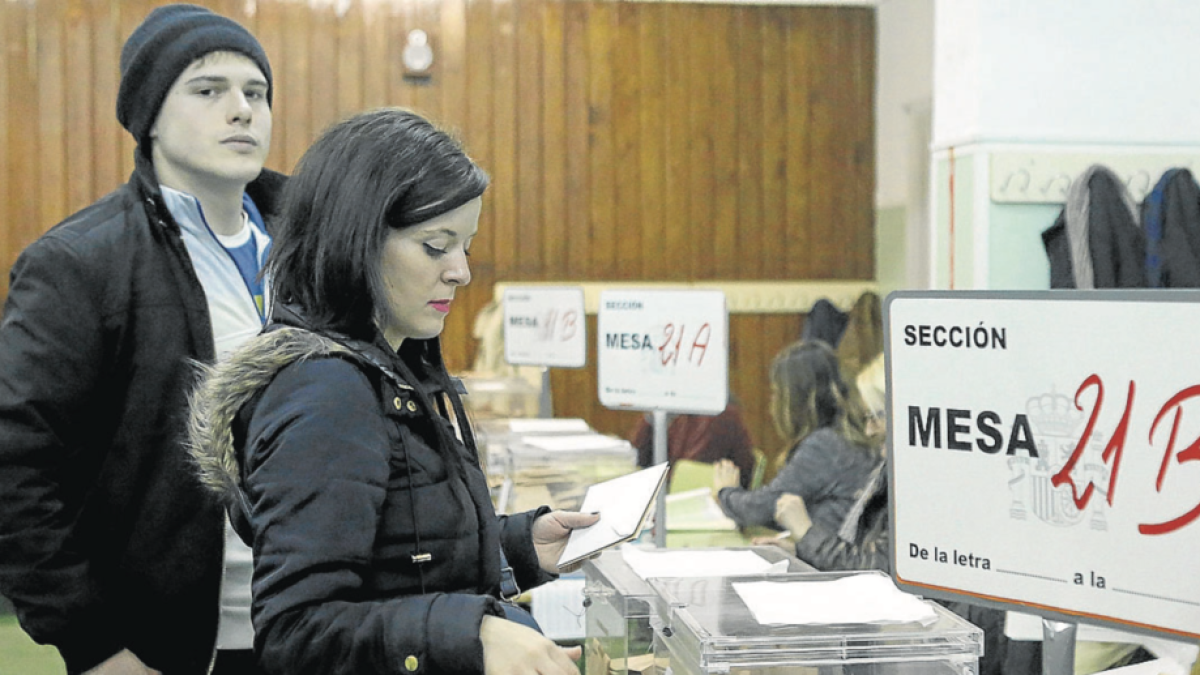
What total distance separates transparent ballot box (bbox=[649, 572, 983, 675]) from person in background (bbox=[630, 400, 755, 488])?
125 inches

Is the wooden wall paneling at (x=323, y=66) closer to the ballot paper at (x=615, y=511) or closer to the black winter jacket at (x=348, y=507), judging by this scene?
the ballot paper at (x=615, y=511)

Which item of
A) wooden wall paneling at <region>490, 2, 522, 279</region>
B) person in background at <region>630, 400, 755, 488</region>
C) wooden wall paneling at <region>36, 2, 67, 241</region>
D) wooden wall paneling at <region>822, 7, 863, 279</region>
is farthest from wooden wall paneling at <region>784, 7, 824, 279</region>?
wooden wall paneling at <region>36, 2, 67, 241</region>

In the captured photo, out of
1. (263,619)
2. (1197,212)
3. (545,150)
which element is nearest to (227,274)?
(263,619)

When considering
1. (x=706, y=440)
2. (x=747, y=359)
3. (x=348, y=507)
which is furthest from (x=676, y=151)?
(x=348, y=507)

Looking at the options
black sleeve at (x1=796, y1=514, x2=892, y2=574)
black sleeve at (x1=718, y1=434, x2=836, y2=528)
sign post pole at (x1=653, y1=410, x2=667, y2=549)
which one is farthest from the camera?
black sleeve at (x1=718, y1=434, x2=836, y2=528)

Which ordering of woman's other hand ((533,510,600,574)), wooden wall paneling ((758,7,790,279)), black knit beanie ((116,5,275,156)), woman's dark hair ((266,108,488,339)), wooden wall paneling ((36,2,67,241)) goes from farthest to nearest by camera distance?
wooden wall paneling ((758,7,790,279))
wooden wall paneling ((36,2,67,241))
black knit beanie ((116,5,275,156))
woman's other hand ((533,510,600,574))
woman's dark hair ((266,108,488,339))

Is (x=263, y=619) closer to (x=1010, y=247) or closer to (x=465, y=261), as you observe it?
(x=465, y=261)

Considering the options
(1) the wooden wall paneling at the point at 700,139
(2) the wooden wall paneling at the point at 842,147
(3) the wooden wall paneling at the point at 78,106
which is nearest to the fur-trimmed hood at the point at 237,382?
(3) the wooden wall paneling at the point at 78,106

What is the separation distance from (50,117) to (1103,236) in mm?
6367

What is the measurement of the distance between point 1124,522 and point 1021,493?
9 centimetres

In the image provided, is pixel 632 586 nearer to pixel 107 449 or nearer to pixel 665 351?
pixel 107 449

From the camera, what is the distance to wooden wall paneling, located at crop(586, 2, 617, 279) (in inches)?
299

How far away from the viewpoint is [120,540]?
1701 millimetres

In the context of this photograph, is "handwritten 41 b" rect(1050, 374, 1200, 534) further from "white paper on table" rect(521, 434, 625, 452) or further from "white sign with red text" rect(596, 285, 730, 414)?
"white paper on table" rect(521, 434, 625, 452)
